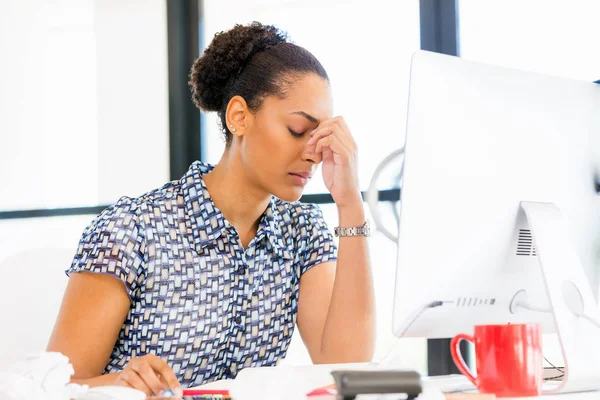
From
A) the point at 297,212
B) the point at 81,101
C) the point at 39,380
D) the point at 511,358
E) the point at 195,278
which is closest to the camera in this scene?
the point at 39,380

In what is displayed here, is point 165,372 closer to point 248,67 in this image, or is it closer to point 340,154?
point 340,154

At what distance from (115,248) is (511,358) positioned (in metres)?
0.78

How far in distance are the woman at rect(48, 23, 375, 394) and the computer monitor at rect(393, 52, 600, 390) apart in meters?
0.48

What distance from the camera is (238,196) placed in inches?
59.1

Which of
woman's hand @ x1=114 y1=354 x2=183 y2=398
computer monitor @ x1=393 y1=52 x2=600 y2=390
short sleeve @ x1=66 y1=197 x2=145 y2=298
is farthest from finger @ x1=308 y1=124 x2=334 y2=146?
woman's hand @ x1=114 y1=354 x2=183 y2=398

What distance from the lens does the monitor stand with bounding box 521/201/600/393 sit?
2.80ft

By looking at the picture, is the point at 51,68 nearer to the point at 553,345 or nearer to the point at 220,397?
the point at 553,345

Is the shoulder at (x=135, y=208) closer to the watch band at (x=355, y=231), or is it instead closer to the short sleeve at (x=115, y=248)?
the short sleeve at (x=115, y=248)

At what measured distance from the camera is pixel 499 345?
2.59ft

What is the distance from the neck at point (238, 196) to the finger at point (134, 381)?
2.16 ft

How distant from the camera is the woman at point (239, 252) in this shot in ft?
4.20

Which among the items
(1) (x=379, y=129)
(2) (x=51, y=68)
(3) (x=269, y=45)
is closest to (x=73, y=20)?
(2) (x=51, y=68)

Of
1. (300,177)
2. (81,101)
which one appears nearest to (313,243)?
(300,177)

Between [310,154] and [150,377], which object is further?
[310,154]
